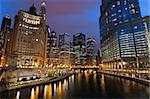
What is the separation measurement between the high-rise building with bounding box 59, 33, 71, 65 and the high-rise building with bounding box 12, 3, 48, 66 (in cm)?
1324

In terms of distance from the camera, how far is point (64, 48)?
49.8 meters

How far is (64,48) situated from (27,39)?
1917 centimetres

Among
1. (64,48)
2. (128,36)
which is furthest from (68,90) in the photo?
(64,48)

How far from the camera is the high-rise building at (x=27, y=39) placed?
29.7m

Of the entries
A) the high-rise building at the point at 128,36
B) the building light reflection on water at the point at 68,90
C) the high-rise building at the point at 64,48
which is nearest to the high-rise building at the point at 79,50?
the high-rise building at the point at 64,48

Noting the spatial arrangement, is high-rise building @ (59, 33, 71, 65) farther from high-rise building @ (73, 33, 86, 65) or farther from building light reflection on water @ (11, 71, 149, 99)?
building light reflection on water @ (11, 71, 149, 99)

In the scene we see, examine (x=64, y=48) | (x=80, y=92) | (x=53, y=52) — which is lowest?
(x=80, y=92)

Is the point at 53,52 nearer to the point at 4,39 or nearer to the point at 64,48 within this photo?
the point at 64,48

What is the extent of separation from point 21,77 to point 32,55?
20.2 meters

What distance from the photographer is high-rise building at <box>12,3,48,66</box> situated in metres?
29.7

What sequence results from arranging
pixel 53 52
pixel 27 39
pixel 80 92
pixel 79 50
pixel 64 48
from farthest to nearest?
pixel 79 50 → pixel 64 48 → pixel 53 52 → pixel 27 39 → pixel 80 92

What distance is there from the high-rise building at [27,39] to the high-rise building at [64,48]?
13.2 meters

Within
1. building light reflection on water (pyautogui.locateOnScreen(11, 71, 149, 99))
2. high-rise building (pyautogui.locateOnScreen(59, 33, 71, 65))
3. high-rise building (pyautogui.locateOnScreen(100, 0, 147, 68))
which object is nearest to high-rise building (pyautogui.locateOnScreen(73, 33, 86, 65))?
high-rise building (pyautogui.locateOnScreen(59, 33, 71, 65))

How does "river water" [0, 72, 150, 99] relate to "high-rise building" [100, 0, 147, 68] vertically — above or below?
below
